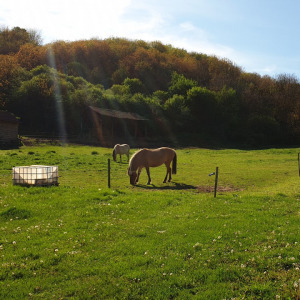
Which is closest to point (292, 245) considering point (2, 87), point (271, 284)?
point (271, 284)

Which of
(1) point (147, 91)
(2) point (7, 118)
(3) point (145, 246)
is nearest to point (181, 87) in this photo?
(1) point (147, 91)

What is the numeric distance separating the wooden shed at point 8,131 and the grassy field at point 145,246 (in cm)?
2636

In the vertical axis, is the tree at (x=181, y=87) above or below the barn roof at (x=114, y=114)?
above

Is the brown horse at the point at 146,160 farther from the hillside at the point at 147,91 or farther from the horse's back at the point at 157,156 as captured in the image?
the hillside at the point at 147,91

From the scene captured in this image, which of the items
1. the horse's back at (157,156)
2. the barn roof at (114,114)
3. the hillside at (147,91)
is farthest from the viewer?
the hillside at (147,91)

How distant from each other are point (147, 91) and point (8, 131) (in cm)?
3647

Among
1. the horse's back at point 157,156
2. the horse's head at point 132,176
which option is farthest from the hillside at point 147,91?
the horse's head at point 132,176

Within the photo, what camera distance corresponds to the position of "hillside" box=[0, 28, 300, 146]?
158ft

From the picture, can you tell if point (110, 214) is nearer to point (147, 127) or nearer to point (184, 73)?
point (147, 127)

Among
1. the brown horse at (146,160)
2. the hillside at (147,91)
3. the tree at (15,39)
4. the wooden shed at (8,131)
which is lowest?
the brown horse at (146,160)

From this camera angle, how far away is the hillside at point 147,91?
158ft

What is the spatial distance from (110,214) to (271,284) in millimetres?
4922

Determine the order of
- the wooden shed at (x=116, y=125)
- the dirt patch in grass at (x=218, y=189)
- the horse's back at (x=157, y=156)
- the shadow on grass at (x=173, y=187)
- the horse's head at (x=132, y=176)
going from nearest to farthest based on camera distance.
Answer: the dirt patch in grass at (x=218, y=189) → the shadow on grass at (x=173, y=187) → the horse's head at (x=132, y=176) → the horse's back at (x=157, y=156) → the wooden shed at (x=116, y=125)

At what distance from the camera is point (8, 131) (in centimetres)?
3531
